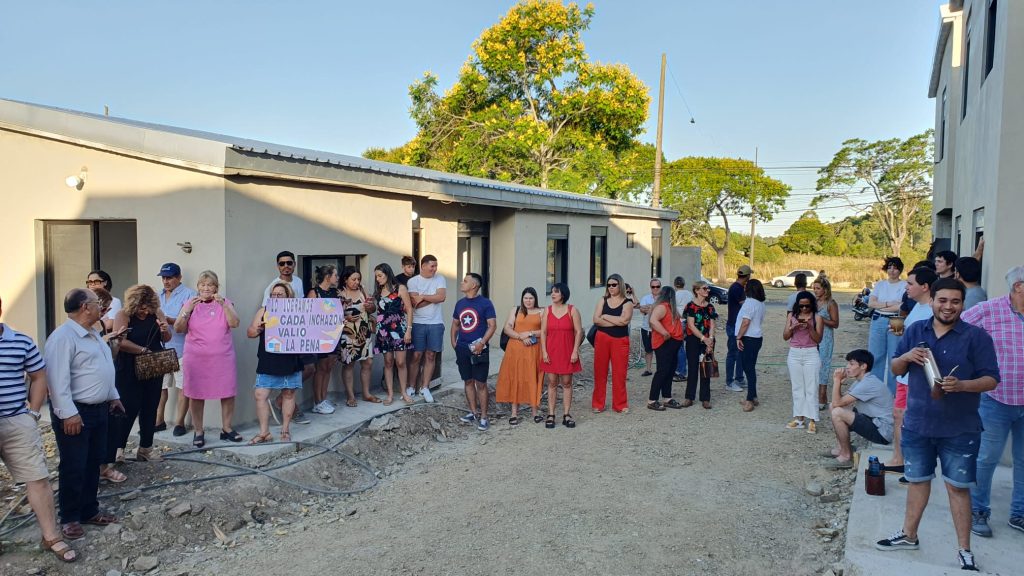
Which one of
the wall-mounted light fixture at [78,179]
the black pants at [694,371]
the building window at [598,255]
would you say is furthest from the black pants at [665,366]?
the building window at [598,255]

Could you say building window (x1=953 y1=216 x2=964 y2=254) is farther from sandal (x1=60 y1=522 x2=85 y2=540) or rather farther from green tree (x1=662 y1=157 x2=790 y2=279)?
green tree (x1=662 y1=157 x2=790 y2=279)

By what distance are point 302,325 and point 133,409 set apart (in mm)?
1634

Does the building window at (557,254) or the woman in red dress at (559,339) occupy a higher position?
the building window at (557,254)

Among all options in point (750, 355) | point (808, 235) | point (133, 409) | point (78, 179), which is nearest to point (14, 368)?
point (133, 409)

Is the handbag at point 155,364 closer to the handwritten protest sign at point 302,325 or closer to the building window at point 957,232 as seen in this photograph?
the handwritten protest sign at point 302,325

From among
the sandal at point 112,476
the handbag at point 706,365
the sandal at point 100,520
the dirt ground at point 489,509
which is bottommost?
the dirt ground at point 489,509

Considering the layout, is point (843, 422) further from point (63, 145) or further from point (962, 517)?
point (63, 145)

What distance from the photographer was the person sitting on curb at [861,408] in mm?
6309

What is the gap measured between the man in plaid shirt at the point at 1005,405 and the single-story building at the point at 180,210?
21.3ft

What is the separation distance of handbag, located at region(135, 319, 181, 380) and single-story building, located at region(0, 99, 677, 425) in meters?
1.03

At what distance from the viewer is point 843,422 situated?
260 inches

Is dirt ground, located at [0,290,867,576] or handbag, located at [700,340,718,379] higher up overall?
handbag, located at [700,340,718,379]

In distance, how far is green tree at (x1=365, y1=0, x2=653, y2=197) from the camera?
2509cm

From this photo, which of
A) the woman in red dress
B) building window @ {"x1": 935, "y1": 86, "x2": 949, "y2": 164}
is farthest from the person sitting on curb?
building window @ {"x1": 935, "y1": 86, "x2": 949, "y2": 164}
